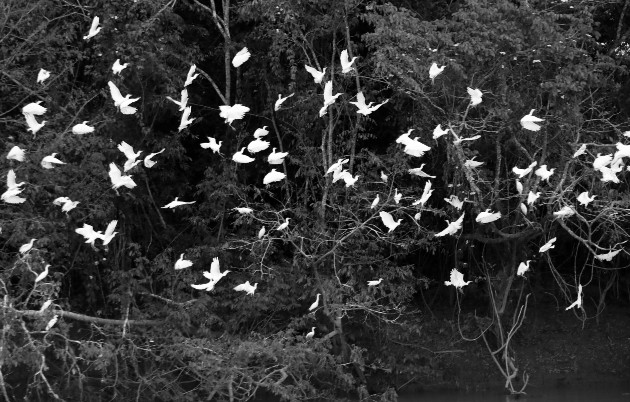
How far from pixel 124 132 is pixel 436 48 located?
9.22 ft

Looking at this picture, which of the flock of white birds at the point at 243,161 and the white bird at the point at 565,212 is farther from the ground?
the flock of white birds at the point at 243,161

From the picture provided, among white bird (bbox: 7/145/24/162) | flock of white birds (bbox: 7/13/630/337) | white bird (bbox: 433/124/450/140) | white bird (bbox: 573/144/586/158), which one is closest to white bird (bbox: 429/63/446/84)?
flock of white birds (bbox: 7/13/630/337)

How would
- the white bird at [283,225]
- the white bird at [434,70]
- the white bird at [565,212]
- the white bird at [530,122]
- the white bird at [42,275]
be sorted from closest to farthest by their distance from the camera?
the white bird at [42,275] → the white bird at [530,122] → the white bird at [434,70] → the white bird at [565,212] → the white bird at [283,225]

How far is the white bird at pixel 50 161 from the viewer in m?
7.00

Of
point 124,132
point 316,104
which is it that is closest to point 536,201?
point 316,104

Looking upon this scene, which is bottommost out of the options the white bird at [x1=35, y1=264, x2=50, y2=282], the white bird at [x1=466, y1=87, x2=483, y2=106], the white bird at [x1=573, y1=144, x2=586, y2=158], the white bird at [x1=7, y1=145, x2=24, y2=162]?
the white bird at [x1=573, y1=144, x2=586, y2=158]

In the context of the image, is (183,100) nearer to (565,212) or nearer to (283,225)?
(283,225)

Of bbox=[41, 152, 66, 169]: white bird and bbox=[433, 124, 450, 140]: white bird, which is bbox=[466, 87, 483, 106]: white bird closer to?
bbox=[433, 124, 450, 140]: white bird

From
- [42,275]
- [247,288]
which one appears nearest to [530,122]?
[247,288]

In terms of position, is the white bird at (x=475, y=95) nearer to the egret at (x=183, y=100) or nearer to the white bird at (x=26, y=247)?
the egret at (x=183, y=100)

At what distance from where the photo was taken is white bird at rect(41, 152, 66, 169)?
700 centimetres

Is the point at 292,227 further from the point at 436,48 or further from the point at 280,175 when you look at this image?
the point at 436,48

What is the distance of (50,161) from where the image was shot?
7.04 meters

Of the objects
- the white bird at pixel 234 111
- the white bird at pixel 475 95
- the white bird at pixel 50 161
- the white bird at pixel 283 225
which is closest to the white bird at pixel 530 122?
the white bird at pixel 475 95
